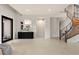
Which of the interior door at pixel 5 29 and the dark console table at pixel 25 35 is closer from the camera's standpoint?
the interior door at pixel 5 29

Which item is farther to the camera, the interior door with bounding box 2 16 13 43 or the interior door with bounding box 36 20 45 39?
the interior door with bounding box 36 20 45 39

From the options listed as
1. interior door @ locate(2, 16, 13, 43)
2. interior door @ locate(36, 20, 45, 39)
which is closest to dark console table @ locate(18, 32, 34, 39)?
interior door @ locate(36, 20, 45, 39)

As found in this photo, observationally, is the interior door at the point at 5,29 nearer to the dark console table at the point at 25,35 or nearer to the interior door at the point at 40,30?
the dark console table at the point at 25,35

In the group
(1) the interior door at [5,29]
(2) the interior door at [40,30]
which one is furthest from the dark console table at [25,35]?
(1) the interior door at [5,29]

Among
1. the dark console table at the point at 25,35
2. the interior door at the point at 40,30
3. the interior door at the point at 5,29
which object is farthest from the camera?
the interior door at the point at 40,30

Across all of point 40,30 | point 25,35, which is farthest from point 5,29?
point 40,30

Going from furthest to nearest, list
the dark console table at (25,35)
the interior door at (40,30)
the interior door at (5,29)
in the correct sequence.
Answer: the interior door at (40,30), the dark console table at (25,35), the interior door at (5,29)

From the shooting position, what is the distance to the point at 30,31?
1270cm

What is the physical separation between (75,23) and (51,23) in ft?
19.5

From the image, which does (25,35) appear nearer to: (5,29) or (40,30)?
(40,30)

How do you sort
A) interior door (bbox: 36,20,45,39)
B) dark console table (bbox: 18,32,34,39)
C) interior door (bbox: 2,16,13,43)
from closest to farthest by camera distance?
interior door (bbox: 2,16,13,43) → dark console table (bbox: 18,32,34,39) → interior door (bbox: 36,20,45,39)

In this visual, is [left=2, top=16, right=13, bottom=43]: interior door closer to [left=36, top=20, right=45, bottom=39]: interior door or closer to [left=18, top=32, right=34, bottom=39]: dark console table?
[left=18, top=32, right=34, bottom=39]: dark console table
